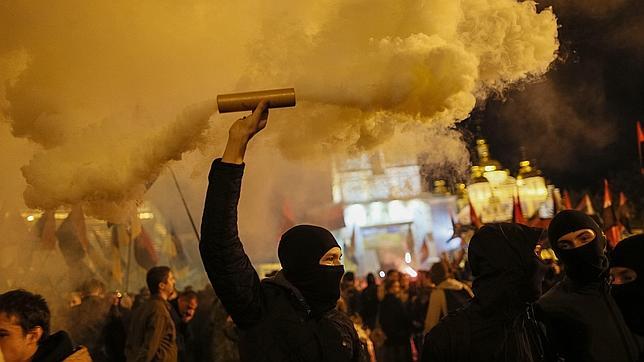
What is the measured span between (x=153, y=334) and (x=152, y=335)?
0.01 m

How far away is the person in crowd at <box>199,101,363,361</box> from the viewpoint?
2.36m

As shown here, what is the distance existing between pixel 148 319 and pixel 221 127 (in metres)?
1.86

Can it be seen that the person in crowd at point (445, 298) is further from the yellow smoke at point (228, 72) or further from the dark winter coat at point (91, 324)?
the dark winter coat at point (91, 324)

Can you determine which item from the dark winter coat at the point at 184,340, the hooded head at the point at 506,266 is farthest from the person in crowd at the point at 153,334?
the hooded head at the point at 506,266

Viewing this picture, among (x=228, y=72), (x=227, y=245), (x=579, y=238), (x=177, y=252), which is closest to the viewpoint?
(x=227, y=245)

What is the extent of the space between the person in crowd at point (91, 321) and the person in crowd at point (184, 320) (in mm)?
796

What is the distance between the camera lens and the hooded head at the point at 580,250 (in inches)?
137

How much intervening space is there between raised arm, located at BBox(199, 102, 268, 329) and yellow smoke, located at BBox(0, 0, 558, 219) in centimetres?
124

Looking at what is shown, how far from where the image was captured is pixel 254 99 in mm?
2615

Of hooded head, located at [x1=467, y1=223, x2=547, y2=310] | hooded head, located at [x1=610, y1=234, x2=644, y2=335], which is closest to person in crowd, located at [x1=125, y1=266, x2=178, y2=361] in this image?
hooded head, located at [x1=467, y1=223, x2=547, y2=310]

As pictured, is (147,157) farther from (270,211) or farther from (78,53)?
(270,211)

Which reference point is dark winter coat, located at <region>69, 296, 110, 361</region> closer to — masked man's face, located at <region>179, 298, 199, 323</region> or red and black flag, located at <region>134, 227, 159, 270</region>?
masked man's face, located at <region>179, 298, 199, 323</region>

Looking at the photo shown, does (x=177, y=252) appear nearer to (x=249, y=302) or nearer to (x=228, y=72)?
(x=228, y=72)

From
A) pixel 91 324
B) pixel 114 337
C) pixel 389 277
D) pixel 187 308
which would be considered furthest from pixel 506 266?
pixel 389 277
